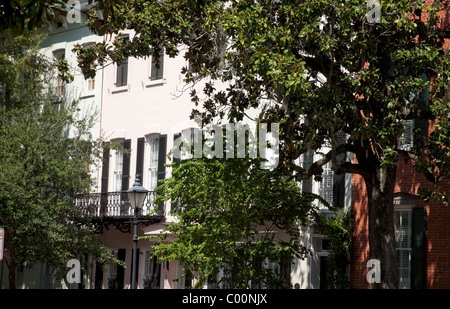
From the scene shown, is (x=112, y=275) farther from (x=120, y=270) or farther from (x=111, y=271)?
(x=120, y=270)

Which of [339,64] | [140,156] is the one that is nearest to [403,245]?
[339,64]

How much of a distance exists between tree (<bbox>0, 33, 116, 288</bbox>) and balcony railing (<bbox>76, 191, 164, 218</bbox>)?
57.1 inches

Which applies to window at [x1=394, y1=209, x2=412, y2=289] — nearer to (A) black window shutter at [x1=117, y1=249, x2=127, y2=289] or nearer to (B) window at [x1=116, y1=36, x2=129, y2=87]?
(A) black window shutter at [x1=117, y1=249, x2=127, y2=289]

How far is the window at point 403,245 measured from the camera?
22158 mm

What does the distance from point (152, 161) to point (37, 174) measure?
4.51 meters

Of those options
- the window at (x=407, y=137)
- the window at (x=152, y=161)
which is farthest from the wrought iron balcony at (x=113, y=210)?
the window at (x=407, y=137)

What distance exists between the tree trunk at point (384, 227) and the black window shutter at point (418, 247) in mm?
3674

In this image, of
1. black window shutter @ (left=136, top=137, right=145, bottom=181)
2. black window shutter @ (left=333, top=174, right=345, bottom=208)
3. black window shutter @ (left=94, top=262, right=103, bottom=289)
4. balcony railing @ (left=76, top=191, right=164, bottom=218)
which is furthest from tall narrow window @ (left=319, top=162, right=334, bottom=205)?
black window shutter @ (left=94, top=262, right=103, bottom=289)

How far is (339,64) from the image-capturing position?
57.1ft

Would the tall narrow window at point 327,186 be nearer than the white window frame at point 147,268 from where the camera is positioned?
Yes

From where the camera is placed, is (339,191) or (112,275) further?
(112,275)

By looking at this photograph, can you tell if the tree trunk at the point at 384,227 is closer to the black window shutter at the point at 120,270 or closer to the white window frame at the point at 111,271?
the black window shutter at the point at 120,270

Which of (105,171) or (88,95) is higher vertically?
(88,95)
